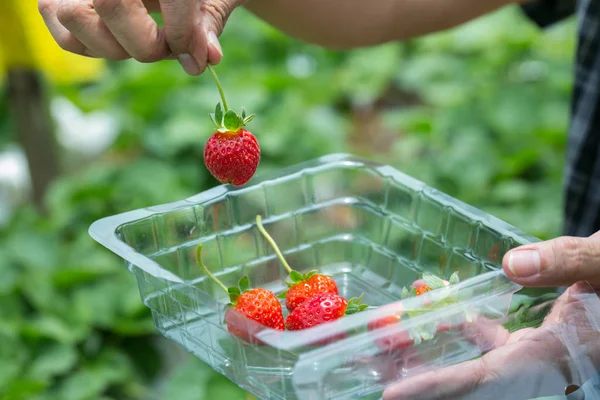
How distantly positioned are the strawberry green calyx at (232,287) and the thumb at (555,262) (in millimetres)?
294

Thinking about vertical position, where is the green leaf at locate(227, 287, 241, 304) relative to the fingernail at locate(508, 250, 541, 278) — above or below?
below

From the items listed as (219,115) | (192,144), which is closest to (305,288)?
(219,115)

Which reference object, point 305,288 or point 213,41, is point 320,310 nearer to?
point 305,288

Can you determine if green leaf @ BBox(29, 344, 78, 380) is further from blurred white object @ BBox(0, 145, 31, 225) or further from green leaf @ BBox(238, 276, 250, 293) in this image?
green leaf @ BBox(238, 276, 250, 293)

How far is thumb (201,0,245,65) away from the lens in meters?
0.92

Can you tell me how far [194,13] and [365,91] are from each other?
2.44 metres

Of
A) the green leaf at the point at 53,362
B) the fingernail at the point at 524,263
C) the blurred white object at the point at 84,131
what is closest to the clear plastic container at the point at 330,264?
the fingernail at the point at 524,263

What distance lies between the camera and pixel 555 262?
33.6 inches

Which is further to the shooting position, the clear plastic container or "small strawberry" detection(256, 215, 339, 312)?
"small strawberry" detection(256, 215, 339, 312)

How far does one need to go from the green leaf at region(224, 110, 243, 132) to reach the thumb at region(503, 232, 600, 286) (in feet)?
1.08

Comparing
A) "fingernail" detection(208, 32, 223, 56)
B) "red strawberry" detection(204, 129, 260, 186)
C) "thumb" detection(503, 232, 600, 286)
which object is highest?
"fingernail" detection(208, 32, 223, 56)

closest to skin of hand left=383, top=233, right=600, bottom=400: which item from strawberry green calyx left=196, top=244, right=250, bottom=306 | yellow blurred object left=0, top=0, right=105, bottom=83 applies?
strawberry green calyx left=196, top=244, right=250, bottom=306

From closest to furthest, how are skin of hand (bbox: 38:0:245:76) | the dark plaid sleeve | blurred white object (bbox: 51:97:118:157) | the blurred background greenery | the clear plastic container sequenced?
1. the clear plastic container
2. skin of hand (bbox: 38:0:245:76)
3. the dark plaid sleeve
4. the blurred background greenery
5. blurred white object (bbox: 51:97:118:157)

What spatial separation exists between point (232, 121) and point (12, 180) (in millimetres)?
2071
